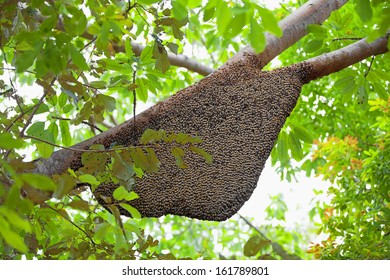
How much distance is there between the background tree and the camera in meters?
1.73

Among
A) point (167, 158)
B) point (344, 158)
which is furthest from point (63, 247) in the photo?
point (344, 158)

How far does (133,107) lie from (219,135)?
37 cm

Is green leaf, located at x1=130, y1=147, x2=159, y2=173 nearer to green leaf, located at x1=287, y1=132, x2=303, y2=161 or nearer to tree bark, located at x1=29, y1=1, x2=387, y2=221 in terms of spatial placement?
tree bark, located at x1=29, y1=1, x2=387, y2=221

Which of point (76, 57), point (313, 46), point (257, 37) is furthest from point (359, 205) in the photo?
point (76, 57)

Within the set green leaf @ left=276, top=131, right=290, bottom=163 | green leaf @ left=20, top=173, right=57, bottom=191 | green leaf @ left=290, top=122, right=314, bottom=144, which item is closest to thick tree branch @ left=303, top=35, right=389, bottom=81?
green leaf @ left=290, top=122, right=314, bottom=144

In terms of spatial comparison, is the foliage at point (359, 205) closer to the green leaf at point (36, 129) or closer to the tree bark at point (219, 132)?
the tree bark at point (219, 132)

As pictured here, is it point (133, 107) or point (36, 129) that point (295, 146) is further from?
point (36, 129)

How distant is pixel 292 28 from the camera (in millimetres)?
2824

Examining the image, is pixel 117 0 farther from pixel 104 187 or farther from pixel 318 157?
pixel 318 157

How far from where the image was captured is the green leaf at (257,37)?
67.9 inches

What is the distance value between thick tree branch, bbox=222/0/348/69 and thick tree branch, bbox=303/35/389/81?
0.18m

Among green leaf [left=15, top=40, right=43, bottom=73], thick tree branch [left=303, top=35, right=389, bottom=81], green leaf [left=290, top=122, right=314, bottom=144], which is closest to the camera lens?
green leaf [left=15, top=40, right=43, bottom=73]

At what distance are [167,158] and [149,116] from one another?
7.7 inches

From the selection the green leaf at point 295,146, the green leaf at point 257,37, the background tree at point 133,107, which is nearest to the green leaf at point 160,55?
the background tree at point 133,107
